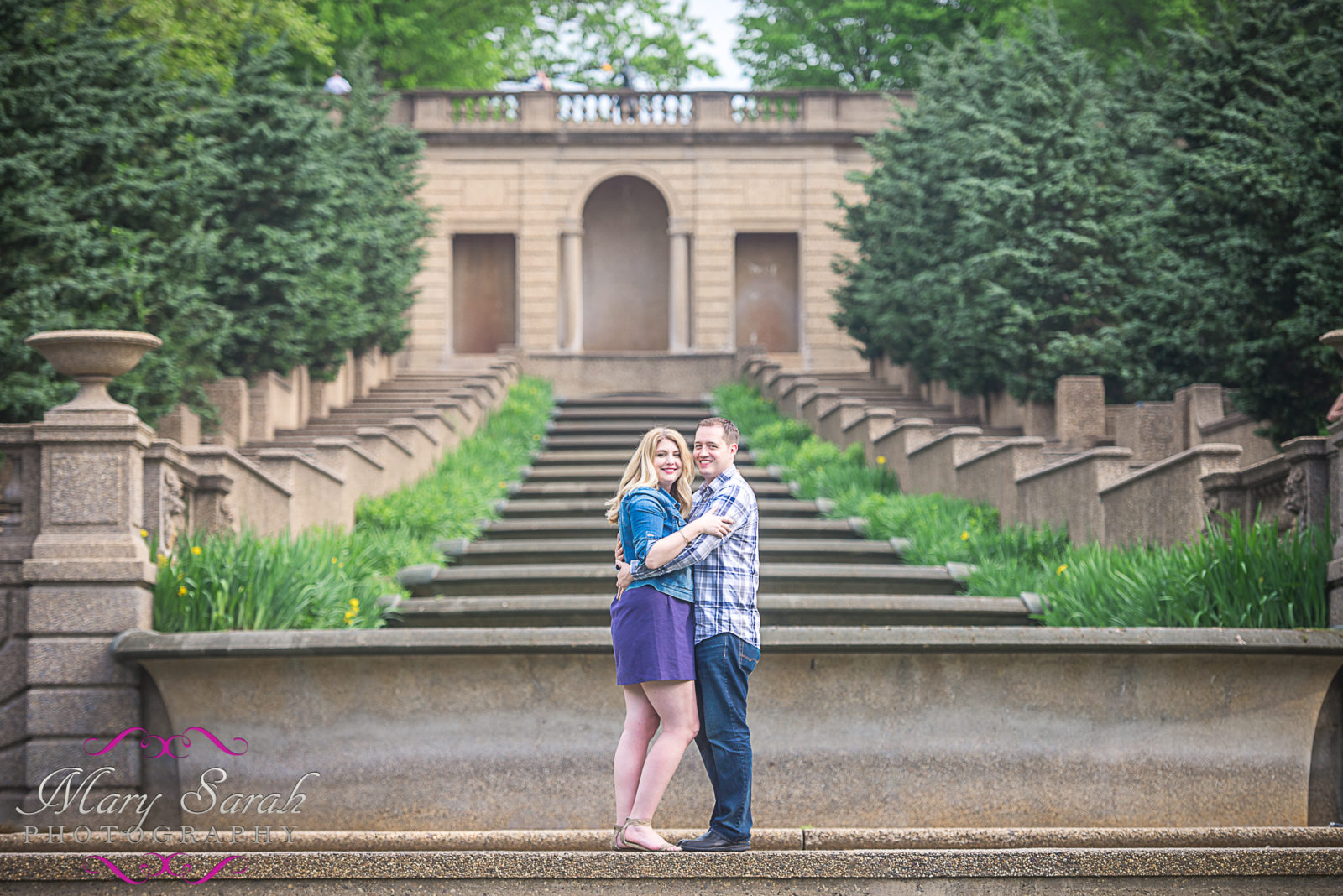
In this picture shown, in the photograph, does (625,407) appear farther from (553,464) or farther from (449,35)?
(449,35)

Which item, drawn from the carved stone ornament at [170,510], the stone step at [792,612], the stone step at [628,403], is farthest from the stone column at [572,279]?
the carved stone ornament at [170,510]

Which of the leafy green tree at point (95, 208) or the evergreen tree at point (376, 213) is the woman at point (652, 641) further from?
the evergreen tree at point (376, 213)

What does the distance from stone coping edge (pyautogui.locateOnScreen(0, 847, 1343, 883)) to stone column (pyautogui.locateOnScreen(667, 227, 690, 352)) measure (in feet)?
79.5

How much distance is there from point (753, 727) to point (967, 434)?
6.35 metres

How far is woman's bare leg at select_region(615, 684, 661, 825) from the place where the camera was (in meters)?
5.61

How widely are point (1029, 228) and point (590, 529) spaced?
655 cm

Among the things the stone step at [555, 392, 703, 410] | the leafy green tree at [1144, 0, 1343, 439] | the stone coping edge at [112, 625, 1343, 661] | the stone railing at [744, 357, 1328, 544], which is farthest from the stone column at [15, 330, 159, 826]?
the stone step at [555, 392, 703, 410]

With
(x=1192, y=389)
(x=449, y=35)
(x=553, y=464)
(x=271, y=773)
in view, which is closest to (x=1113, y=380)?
(x=1192, y=389)

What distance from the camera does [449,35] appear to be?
32.4m

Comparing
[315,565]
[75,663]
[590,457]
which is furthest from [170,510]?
[590,457]

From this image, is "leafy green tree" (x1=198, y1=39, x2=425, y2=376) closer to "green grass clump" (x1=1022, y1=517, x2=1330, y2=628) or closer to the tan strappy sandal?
"green grass clump" (x1=1022, y1=517, x2=1330, y2=628)

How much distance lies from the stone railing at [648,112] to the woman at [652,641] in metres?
24.6

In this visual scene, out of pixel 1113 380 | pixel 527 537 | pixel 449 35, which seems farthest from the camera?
pixel 449 35

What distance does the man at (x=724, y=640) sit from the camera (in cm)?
552
